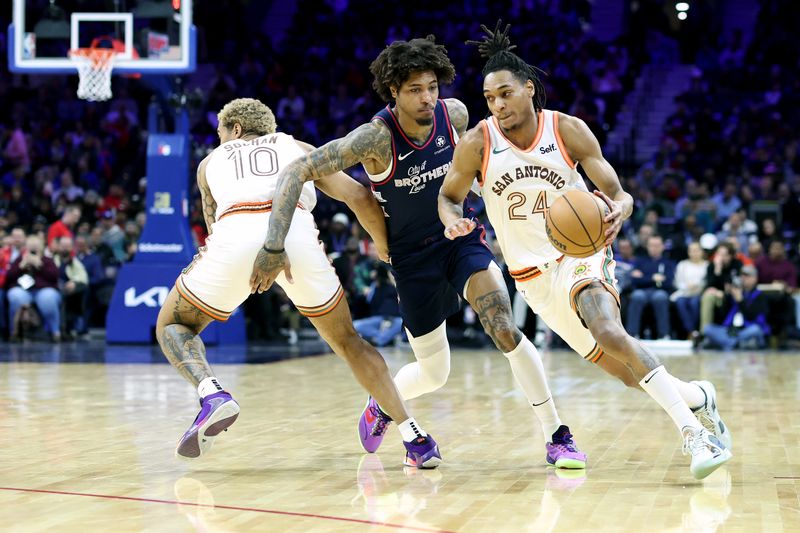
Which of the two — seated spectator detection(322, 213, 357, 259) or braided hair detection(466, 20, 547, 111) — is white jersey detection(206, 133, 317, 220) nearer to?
braided hair detection(466, 20, 547, 111)

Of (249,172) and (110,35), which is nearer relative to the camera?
(249,172)

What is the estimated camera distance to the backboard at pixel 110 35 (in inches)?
495

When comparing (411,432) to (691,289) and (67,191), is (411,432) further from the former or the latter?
(67,191)

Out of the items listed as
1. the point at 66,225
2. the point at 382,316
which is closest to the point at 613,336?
the point at 382,316

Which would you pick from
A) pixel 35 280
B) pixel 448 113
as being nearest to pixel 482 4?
pixel 35 280

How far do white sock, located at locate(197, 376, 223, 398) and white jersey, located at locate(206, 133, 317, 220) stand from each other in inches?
33.5

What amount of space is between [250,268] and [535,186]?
57.3 inches

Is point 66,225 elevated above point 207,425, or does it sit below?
above

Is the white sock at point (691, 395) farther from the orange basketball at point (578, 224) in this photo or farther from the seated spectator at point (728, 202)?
the seated spectator at point (728, 202)

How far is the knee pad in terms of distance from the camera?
18.9 ft

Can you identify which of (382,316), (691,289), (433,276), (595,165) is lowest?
(382,316)

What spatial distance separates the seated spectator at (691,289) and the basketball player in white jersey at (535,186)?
9.32 meters

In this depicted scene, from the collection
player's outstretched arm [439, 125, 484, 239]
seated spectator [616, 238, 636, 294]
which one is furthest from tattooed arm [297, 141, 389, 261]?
seated spectator [616, 238, 636, 294]

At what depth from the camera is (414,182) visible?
5531 mm
